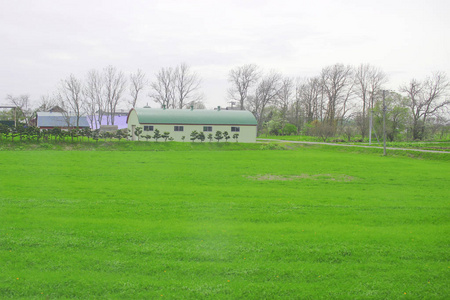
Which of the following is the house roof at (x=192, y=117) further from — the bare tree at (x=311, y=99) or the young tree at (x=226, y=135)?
the bare tree at (x=311, y=99)

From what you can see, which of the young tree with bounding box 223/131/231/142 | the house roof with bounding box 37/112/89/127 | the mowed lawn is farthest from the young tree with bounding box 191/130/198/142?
the house roof with bounding box 37/112/89/127

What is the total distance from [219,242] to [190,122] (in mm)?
37011

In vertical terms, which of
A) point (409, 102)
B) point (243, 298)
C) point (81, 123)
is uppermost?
point (409, 102)

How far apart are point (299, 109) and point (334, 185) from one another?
63327 mm

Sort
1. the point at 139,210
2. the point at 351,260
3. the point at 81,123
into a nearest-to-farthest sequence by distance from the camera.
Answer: the point at 351,260
the point at 139,210
the point at 81,123

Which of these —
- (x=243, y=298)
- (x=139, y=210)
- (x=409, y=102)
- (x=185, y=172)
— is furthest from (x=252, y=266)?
(x=409, y=102)

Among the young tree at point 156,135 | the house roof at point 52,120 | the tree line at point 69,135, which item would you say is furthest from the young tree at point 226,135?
the house roof at point 52,120

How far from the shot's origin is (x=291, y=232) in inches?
299

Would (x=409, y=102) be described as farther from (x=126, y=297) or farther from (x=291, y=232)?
(x=126, y=297)

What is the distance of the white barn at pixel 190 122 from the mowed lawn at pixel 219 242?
95.4 feet

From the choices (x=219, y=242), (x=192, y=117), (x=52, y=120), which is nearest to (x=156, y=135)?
(x=192, y=117)

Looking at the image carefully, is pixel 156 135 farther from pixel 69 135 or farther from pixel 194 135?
pixel 69 135

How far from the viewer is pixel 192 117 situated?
43969mm

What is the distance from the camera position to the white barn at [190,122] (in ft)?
138
